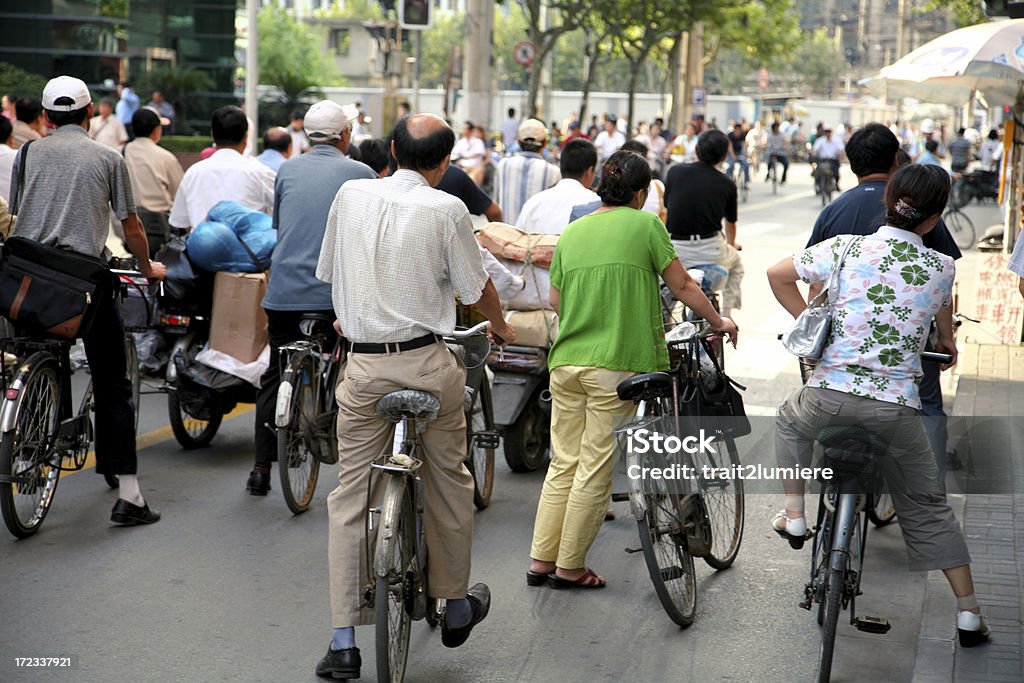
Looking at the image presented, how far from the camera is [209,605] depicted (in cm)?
525

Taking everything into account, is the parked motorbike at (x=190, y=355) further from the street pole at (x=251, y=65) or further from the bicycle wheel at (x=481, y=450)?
the street pole at (x=251, y=65)

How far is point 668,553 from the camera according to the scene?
16.6 feet

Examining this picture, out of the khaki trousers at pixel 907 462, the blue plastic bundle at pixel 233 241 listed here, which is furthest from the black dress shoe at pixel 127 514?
the khaki trousers at pixel 907 462

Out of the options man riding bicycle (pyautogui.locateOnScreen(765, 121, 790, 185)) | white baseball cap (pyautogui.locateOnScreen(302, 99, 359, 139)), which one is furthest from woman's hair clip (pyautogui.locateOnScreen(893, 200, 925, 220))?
man riding bicycle (pyautogui.locateOnScreen(765, 121, 790, 185))

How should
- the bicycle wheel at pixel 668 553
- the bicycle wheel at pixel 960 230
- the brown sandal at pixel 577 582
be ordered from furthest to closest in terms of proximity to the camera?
the bicycle wheel at pixel 960 230
the brown sandal at pixel 577 582
the bicycle wheel at pixel 668 553

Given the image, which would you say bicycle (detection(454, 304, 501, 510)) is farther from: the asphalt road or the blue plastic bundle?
the blue plastic bundle

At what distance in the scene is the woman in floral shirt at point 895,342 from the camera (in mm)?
4438

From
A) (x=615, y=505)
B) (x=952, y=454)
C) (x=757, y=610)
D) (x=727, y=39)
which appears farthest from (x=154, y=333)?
(x=727, y=39)

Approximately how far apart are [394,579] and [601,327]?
1.50 metres

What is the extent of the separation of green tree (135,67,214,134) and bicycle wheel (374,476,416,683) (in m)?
28.5

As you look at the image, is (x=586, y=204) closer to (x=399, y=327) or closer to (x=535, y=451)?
(x=535, y=451)

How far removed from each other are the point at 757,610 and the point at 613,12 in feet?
117

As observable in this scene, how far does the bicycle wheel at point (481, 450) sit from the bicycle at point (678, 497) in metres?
1.16

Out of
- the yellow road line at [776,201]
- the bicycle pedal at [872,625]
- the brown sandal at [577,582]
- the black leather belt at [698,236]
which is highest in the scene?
the black leather belt at [698,236]
